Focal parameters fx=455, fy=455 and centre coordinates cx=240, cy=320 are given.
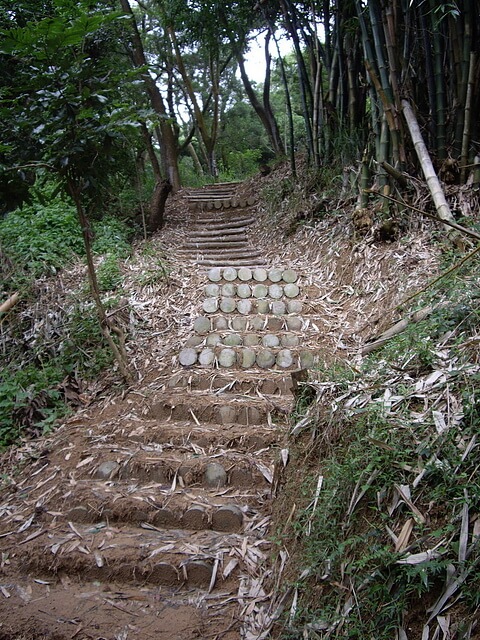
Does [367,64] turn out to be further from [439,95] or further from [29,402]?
[29,402]

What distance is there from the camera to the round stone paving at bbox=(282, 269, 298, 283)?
457 centimetres

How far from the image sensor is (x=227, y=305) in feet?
13.9

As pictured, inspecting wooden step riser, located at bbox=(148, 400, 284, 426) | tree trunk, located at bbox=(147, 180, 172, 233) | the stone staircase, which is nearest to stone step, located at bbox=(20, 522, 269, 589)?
wooden step riser, located at bbox=(148, 400, 284, 426)

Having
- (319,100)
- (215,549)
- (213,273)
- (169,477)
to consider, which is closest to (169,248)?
(213,273)

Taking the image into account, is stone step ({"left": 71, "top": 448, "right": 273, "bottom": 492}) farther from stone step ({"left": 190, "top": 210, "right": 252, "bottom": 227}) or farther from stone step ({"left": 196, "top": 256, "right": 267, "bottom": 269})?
stone step ({"left": 190, "top": 210, "right": 252, "bottom": 227})

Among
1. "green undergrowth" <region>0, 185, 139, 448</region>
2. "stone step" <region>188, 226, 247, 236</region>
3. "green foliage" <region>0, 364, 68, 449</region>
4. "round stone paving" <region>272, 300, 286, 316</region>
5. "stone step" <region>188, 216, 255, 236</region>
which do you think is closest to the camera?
"green foliage" <region>0, 364, 68, 449</region>

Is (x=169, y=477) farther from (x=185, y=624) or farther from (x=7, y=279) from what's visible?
(x=7, y=279)

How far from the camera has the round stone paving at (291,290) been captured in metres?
4.34

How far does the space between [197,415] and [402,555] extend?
1.99 meters

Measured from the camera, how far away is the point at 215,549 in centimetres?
218

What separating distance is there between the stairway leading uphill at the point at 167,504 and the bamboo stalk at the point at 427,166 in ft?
4.41

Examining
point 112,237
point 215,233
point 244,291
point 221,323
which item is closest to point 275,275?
point 244,291

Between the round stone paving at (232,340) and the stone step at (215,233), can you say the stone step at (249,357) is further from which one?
the stone step at (215,233)

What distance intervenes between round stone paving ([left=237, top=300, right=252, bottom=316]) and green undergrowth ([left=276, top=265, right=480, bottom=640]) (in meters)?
2.05
